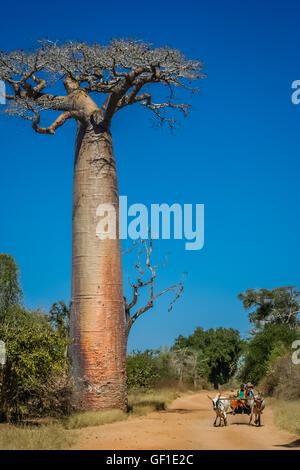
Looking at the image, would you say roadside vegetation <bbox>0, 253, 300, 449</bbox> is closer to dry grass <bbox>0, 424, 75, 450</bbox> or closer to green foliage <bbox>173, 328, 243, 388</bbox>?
dry grass <bbox>0, 424, 75, 450</bbox>

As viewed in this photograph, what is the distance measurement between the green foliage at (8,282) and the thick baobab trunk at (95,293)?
5371mm

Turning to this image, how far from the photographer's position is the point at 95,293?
36.8ft

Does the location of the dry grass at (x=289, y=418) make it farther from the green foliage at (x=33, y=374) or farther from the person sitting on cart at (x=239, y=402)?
the green foliage at (x=33, y=374)

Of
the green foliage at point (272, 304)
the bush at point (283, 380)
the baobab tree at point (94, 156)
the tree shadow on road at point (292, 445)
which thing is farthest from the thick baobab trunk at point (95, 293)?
the green foliage at point (272, 304)

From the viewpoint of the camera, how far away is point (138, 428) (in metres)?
9.24

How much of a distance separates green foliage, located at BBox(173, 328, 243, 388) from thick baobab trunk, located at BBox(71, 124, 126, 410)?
2353 centimetres

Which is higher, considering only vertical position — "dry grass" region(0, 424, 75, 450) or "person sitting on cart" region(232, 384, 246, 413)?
"person sitting on cart" region(232, 384, 246, 413)

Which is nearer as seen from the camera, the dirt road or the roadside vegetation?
the dirt road

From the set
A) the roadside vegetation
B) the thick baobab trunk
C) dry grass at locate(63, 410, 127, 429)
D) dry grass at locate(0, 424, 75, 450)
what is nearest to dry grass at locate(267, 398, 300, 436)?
the roadside vegetation

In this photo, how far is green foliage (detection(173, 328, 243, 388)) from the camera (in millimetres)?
35828

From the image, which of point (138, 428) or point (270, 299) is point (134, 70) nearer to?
point (138, 428)

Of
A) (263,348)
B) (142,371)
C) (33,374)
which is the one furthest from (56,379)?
(263,348)

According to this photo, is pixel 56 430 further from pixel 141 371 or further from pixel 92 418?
pixel 141 371
